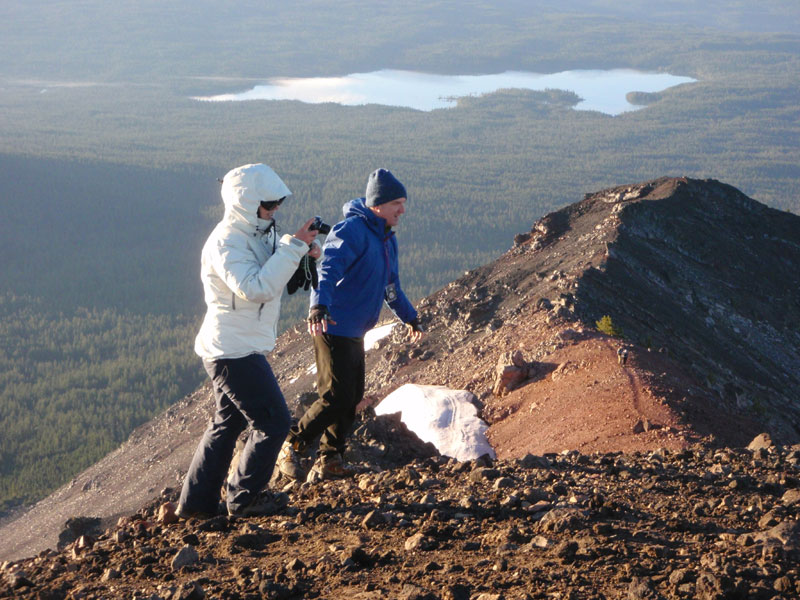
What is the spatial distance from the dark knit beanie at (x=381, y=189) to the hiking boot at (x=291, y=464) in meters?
2.16

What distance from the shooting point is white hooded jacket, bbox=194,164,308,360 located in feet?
19.9

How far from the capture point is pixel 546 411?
1052 cm

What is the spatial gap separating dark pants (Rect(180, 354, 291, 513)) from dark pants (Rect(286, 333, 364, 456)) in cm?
103

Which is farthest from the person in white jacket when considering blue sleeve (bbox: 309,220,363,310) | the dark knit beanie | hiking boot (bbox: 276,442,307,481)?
hiking boot (bbox: 276,442,307,481)

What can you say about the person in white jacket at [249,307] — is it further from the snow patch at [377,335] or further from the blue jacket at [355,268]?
the snow patch at [377,335]

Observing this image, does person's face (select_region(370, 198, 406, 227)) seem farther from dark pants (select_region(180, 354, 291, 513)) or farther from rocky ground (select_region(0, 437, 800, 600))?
rocky ground (select_region(0, 437, 800, 600))

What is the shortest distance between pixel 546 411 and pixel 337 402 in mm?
3621

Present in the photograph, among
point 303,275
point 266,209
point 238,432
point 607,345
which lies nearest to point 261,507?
point 238,432

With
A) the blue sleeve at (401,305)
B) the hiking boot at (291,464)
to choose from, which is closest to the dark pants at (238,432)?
the hiking boot at (291,464)

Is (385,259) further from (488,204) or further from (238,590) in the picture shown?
(488,204)

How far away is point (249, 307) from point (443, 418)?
5417 millimetres

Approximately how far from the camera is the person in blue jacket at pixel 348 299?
7.40 meters

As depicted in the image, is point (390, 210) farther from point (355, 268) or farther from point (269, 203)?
point (269, 203)

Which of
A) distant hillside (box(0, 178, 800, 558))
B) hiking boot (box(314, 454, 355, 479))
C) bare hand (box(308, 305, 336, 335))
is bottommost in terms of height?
distant hillside (box(0, 178, 800, 558))
